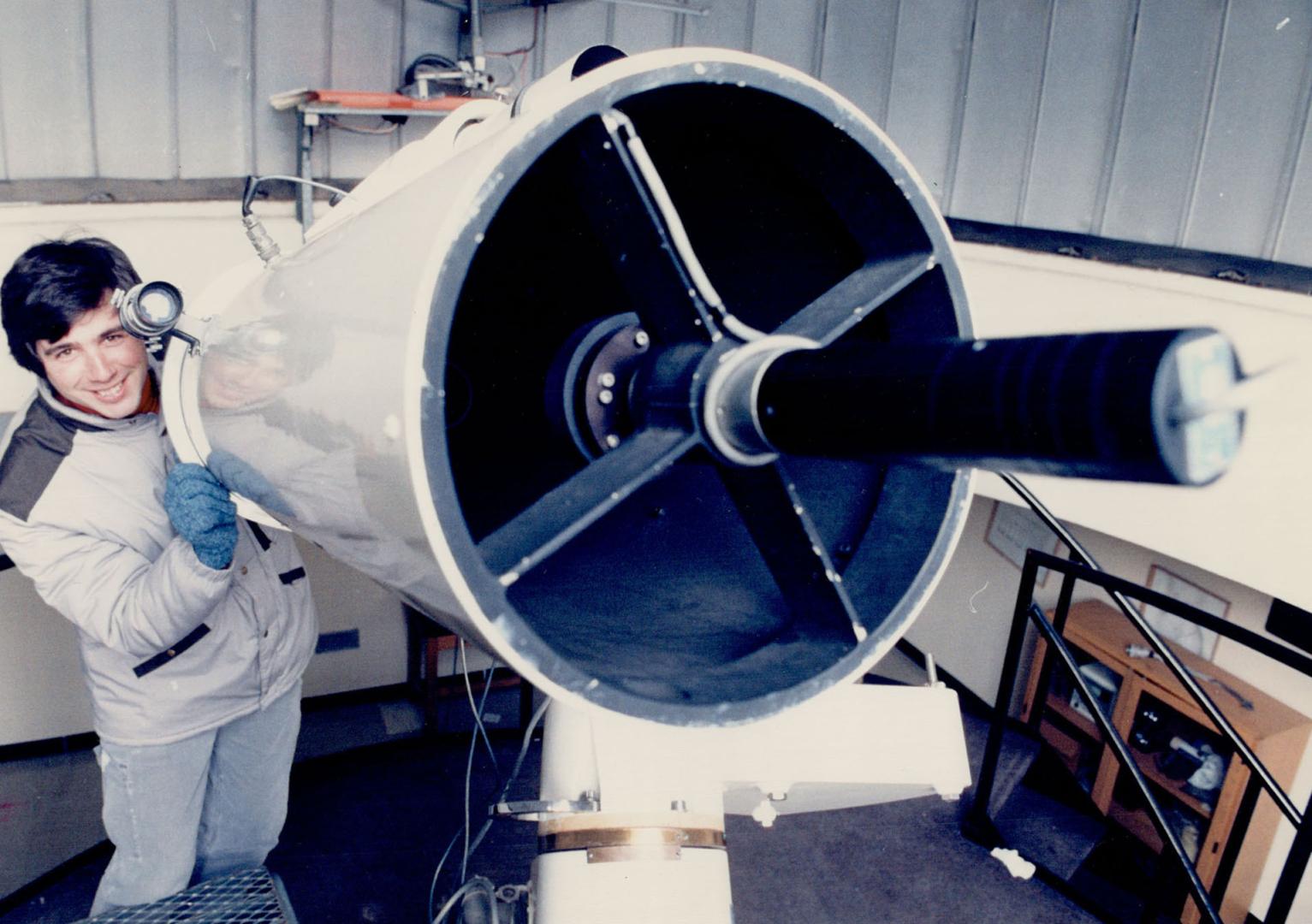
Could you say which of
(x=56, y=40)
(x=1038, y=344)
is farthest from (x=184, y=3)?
(x=1038, y=344)

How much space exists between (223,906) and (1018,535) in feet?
8.73

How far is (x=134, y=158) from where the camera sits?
208 centimetres

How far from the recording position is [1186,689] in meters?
2.04

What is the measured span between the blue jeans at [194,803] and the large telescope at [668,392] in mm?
802

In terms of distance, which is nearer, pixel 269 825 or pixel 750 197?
pixel 750 197

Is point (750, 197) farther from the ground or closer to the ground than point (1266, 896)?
farther from the ground

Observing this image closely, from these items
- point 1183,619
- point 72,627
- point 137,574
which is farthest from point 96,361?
point 1183,619

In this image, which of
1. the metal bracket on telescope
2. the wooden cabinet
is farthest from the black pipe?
the wooden cabinet

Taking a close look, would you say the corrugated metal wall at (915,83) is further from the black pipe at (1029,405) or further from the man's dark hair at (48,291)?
the black pipe at (1029,405)

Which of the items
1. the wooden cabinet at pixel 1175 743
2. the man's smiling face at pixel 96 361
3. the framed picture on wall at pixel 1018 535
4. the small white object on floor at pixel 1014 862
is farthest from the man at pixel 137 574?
the framed picture on wall at pixel 1018 535

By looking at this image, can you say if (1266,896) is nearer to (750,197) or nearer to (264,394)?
(750,197)

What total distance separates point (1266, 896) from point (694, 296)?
2.64 meters

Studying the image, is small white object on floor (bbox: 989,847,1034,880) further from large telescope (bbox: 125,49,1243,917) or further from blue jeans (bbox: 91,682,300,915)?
large telescope (bbox: 125,49,1243,917)

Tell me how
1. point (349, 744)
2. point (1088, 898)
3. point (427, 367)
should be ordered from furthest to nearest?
point (349, 744) → point (1088, 898) → point (427, 367)
